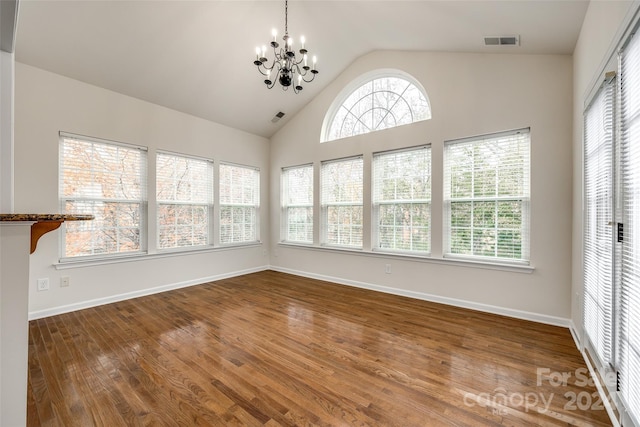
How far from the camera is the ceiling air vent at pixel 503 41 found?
2924 mm

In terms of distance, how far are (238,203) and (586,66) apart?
5172 mm

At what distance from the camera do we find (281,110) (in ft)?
17.2

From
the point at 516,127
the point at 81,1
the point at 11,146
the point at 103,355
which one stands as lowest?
the point at 103,355

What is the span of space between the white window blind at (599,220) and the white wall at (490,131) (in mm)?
632

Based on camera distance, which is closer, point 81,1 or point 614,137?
point 614,137

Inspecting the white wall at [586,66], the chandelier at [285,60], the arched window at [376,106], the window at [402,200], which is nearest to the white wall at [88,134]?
the chandelier at [285,60]

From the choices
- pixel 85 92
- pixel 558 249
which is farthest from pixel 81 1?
pixel 558 249

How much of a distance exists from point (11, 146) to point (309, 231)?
14.0 ft

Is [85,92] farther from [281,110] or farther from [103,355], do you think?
[103,355]

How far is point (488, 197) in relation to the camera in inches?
133

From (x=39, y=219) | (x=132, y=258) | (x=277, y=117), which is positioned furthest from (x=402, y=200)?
(x=132, y=258)

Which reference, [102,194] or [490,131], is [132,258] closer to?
[102,194]

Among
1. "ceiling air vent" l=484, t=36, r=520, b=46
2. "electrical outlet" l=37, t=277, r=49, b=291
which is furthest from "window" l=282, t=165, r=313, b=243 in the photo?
"electrical outlet" l=37, t=277, r=49, b=291

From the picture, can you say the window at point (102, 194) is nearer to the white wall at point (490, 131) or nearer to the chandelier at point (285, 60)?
the chandelier at point (285, 60)
